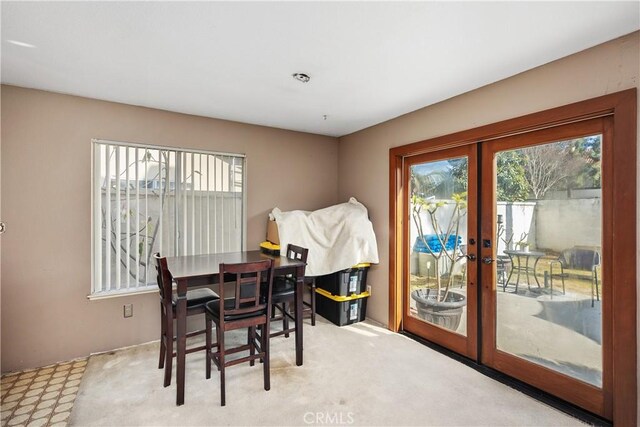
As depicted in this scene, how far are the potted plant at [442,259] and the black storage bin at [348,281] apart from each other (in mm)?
640

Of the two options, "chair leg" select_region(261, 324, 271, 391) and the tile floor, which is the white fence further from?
the tile floor

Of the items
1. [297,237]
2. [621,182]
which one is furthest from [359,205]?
[621,182]

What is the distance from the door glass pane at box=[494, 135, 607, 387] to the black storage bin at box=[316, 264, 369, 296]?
1.48 m

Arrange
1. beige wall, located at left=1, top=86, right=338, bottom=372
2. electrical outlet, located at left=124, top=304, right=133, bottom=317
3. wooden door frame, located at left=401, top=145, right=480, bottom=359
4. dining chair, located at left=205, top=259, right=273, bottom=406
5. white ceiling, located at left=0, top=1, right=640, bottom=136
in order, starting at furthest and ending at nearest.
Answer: electrical outlet, located at left=124, top=304, right=133, bottom=317
wooden door frame, located at left=401, top=145, right=480, bottom=359
beige wall, located at left=1, top=86, right=338, bottom=372
dining chair, located at left=205, top=259, right=273, bottom=406
white ceiling, located at left=0, top=1, right=640, bottom=136

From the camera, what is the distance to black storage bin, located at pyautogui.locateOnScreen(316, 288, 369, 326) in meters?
3.49

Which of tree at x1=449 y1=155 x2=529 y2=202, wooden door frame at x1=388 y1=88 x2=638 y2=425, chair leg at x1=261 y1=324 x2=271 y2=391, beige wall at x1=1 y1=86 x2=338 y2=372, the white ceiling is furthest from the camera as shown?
beige wall at x1=1 y1=86 x2=338 y2=372

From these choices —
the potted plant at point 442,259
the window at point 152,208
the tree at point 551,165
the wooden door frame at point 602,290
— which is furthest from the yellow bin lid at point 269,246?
the tree at point 551,165

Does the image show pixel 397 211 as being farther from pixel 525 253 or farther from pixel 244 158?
pixel 244 158

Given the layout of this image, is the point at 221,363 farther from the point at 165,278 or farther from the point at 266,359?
the point at 165,278

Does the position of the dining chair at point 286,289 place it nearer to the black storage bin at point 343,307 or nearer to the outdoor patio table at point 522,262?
the black storage bin at point 343,307

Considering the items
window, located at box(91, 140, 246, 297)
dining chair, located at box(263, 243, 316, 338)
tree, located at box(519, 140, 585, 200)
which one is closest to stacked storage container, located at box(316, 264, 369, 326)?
dining chair, located at box(263, 243, 316, 338)

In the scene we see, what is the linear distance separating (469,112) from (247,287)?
238cm

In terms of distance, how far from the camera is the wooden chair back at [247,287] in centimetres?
213

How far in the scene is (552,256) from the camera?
2.23 meters
